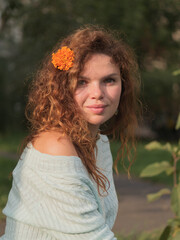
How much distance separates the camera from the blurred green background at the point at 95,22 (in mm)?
7986

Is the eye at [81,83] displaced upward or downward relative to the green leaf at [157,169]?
upward

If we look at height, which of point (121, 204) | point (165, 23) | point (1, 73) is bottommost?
point (121, 204)

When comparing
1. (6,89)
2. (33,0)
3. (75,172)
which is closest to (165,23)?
(33,0)

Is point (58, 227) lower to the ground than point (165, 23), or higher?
lower

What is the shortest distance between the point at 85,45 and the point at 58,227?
2.56ft

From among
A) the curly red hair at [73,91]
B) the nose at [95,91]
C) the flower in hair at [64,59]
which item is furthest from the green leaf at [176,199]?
the flower in hair at [64,59]

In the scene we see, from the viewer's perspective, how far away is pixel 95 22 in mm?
4230

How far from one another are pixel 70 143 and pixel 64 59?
0.39 m

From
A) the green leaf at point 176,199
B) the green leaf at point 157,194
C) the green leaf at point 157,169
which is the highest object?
the green leaf at point 157,169

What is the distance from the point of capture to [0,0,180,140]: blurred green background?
7.99 m

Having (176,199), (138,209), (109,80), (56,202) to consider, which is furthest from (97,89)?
(138,209)

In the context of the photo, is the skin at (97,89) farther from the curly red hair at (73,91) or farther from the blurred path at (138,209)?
the blurred path at (138,209)

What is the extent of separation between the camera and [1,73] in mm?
16859

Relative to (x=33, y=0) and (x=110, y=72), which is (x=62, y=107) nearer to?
(x=110, y=72)
